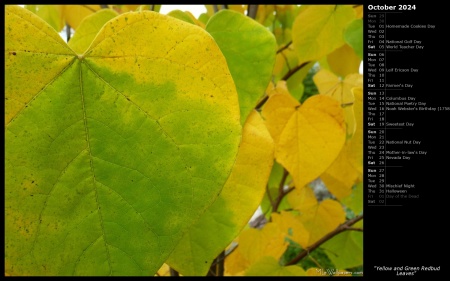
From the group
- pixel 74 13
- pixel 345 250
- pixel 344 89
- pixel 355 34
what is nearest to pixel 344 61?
pixel 344 89

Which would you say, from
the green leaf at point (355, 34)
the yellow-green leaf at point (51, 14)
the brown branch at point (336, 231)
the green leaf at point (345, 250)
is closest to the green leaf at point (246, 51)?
the green leaf at point (355, 34)

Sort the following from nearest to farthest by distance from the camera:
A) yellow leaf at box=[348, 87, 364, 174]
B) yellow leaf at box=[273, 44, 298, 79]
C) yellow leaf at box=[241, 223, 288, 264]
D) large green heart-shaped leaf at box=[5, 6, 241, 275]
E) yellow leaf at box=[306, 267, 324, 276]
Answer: large green heart-shaped leaf at box=[5, 6, 241, 275]
yellow leaf at box=[348, 87, 364, 174]
yellow leaf at box=[306, 267, 324, 276]
yellow leaf at box=[241, 223, 288, 264]
yellow leaf at box=[273, 44, 298, 79]

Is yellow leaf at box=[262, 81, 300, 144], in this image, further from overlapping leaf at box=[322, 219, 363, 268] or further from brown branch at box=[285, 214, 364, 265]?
overlapping leaf at box=[322, 219, 363, 268]

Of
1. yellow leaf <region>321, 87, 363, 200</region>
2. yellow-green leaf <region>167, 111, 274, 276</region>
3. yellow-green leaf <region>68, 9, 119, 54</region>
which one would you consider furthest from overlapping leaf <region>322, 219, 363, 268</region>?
yellow-green leaf <region>68, 9, 119, 54</region>

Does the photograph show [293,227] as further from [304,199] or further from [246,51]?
[246,51]

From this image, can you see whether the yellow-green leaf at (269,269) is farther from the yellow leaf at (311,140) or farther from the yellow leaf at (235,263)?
the yellow leaf at (235,263)
